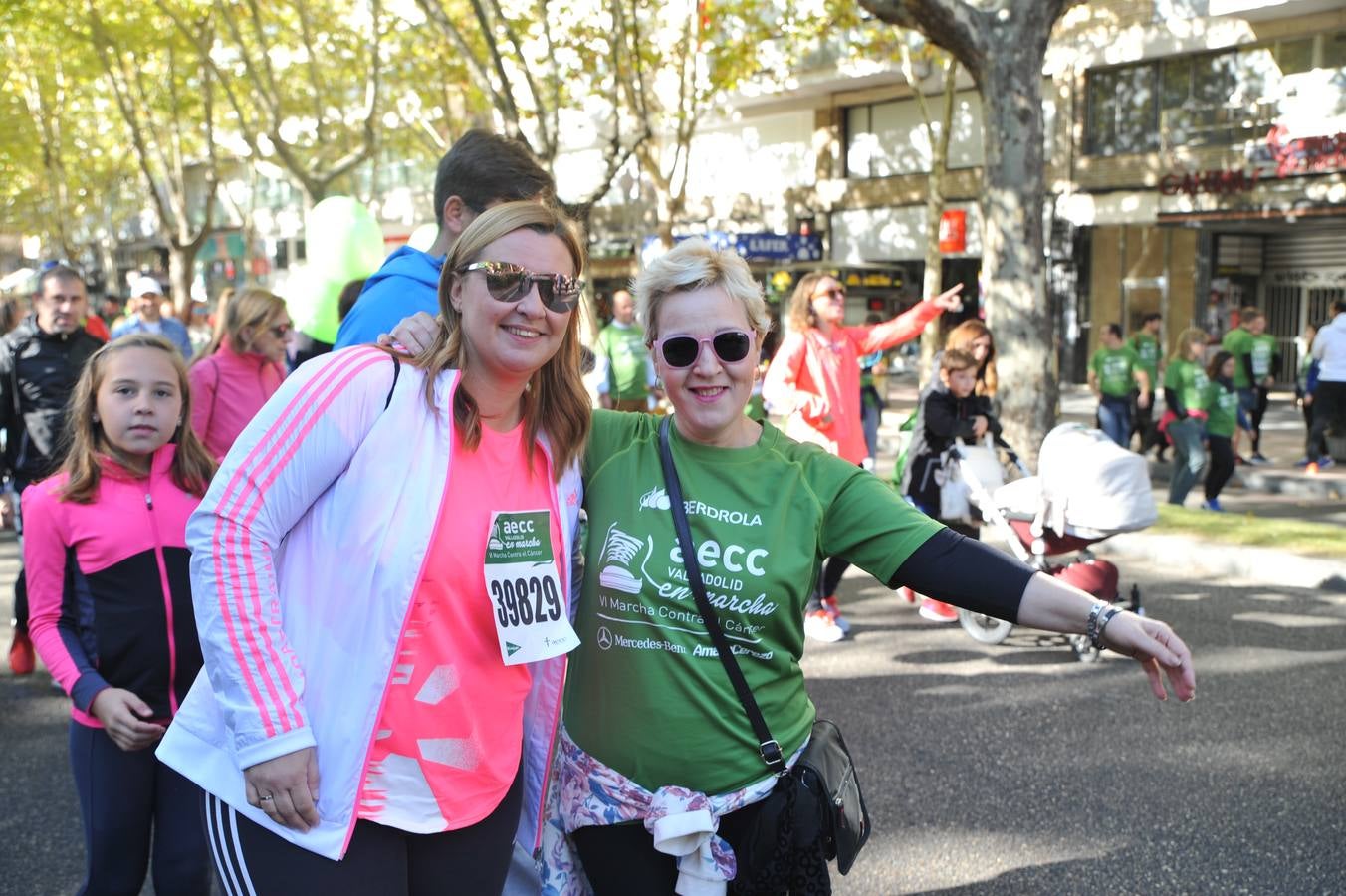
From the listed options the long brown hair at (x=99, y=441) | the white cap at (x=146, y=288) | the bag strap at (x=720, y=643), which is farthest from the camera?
the white cap at (x=146, y=288)

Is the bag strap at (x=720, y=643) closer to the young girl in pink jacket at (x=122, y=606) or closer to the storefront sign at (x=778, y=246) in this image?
the young girl in pink jacket at (x=122, y=606)

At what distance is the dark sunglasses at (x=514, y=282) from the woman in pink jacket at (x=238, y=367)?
3.36 metres

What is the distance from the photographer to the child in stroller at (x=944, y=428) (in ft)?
23.9

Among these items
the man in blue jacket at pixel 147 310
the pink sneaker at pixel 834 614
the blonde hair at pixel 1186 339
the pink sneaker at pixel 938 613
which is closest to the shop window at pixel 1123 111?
the blonde hair at pixel 1186 339

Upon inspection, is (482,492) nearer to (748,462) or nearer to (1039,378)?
(748,462)

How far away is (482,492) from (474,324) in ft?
0.99

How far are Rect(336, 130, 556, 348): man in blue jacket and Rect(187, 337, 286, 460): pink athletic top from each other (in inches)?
89.4

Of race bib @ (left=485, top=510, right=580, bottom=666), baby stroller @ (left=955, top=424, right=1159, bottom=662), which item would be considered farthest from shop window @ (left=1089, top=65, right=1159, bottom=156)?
race bib @ (left=485, top=510, right=580, bottom=666)

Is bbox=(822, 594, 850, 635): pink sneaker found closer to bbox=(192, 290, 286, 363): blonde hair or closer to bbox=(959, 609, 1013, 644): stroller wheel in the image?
bbox=(959, 609, 1013, 644): stroller wheel

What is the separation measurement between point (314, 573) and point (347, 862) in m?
0.47

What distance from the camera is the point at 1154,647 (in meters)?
2.20

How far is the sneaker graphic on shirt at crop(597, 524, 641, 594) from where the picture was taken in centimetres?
240

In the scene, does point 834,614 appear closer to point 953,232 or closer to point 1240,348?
point 1240,348

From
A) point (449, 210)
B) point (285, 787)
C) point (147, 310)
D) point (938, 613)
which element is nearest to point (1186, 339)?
point (938, 613)
